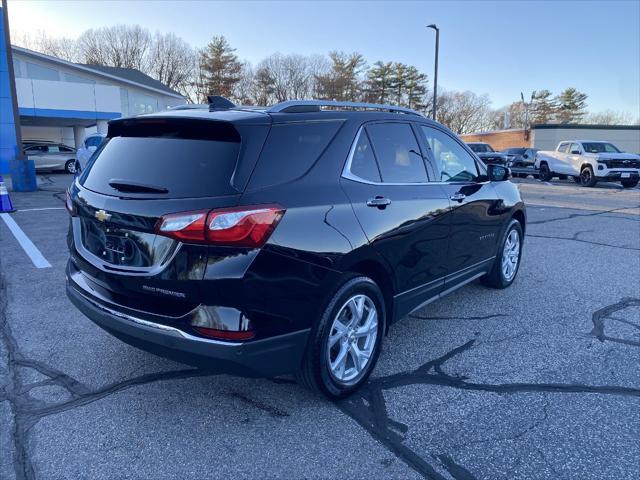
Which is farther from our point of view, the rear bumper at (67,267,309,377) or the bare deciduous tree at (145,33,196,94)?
the bare deciduous tree at (145,33,196,94)

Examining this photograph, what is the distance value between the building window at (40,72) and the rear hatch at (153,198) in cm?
3241

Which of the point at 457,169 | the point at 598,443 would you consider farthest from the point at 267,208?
the point at 457,169

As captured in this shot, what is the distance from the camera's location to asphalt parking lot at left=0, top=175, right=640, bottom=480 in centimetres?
247

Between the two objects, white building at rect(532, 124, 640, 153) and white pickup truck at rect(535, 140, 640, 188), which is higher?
white building at rect(532, 124, 640, 153)

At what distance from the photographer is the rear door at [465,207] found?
4.17 m

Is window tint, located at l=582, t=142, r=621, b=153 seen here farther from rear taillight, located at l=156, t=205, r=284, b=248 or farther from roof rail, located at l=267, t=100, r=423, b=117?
rear taillight, located at l=156, t=205, r=284, b=248

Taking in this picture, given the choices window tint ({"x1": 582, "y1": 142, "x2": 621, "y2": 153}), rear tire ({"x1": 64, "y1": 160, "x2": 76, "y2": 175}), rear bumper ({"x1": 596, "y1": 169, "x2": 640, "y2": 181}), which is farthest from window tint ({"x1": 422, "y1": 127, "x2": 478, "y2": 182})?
rear tire ({"x1": 64, "y1": 160, "x2": 76, "y2": 175})

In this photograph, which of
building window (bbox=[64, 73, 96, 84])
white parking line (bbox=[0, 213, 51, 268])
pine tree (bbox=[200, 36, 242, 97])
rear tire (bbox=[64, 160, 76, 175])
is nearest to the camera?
white parking line (bbox=[0, 213, 51, 268])

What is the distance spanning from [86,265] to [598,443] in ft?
10.5

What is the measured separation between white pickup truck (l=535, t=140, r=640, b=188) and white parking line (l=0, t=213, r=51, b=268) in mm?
21025

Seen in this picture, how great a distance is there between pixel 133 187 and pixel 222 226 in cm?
72

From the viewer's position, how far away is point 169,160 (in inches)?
109

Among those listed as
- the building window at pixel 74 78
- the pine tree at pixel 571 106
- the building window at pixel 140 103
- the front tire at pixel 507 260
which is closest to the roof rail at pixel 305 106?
the front tire at pixel 507 260

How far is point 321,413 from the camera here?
2936 millimetres
